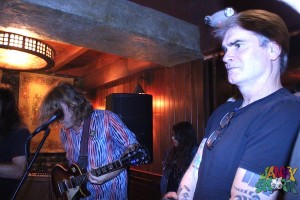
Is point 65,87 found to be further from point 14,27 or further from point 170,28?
point 170,28

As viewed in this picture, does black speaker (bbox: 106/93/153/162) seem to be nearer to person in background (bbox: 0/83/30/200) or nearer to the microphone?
person in background (bbox: 0/83/30/200)

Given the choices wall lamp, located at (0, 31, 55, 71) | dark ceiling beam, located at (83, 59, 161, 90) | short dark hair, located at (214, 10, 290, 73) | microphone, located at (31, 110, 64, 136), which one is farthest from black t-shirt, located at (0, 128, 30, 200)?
dark ceiling beam, located at (83, 59, 161, 90)

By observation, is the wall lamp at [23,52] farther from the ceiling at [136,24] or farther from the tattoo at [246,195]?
the tattoo at [246,195]

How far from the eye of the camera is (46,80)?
21.5ft

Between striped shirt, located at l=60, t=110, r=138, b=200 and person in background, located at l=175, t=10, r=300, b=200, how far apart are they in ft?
3.90

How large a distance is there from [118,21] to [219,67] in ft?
5.09

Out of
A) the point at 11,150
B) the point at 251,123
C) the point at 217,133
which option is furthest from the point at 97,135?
the point at 251,123

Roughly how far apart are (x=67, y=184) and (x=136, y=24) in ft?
6.24

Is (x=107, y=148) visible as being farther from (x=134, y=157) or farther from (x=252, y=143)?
(x=252, y=143)

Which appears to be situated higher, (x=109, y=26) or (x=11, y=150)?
(x=109, y=26)

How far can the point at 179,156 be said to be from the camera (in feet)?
11.3

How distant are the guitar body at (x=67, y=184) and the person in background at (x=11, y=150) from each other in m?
0.43

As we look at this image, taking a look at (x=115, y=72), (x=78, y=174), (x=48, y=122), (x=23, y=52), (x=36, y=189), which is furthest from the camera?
(x=115, y=72)

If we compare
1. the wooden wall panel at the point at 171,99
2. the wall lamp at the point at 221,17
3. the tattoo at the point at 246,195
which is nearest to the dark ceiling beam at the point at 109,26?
the wooden wall panel at the point at 171,99
